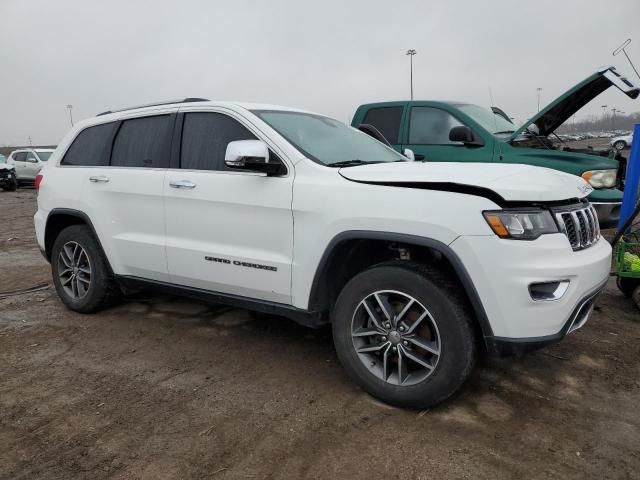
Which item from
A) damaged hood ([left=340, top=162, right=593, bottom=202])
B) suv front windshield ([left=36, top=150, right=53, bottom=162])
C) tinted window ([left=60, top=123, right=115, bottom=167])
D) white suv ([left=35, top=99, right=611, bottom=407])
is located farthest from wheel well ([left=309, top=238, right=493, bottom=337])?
suv front windshield ([left=36, top=150, right=53, bottom=162])

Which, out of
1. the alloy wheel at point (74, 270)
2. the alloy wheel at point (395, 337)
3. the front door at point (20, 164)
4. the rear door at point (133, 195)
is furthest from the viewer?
the front door at point (20, 164)

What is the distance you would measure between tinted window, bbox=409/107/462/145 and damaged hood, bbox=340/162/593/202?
343 cm

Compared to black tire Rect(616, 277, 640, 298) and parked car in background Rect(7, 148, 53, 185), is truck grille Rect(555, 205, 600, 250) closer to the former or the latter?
black tire Rect(616, 277, 640, 298)

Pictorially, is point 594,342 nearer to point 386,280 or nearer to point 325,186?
point 386,280

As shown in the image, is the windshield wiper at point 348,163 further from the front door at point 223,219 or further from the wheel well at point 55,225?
the wheel well at point 55,225

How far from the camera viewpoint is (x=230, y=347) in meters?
3.80

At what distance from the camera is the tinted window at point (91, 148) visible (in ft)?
14.3

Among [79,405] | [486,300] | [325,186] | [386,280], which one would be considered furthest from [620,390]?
[79,405]

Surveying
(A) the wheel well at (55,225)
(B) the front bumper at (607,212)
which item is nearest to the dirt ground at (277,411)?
(A) the wheel well at (55,225)

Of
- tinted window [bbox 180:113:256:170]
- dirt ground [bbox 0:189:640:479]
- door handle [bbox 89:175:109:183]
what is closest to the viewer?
dirt ground [bbox 0:189:640:479]

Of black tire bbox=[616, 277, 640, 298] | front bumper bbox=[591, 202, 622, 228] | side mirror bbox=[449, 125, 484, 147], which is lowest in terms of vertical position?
black tire bbox=[616, 277, 640, 298]

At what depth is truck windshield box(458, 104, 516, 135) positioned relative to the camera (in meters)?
6.34

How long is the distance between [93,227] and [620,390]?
4.11m

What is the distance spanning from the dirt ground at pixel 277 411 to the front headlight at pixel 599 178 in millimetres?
1788
